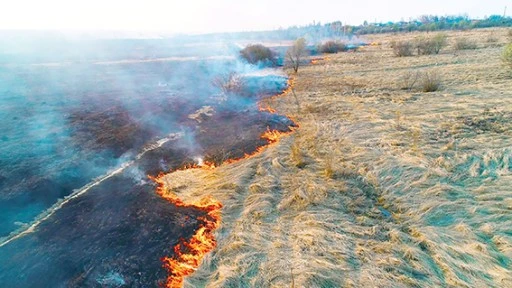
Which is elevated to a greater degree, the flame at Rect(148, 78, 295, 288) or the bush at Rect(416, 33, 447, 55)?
the bush at Rect(416, 33, 447, 55)

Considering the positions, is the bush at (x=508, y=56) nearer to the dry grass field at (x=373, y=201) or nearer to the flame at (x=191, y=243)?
the dry grass field at (x=373, y=201)

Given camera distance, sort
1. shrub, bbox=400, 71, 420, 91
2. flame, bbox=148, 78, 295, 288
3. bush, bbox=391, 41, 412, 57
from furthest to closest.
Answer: bush, bbox=391, 41, 412, 57, shrub, bbox=400, 71, 420, 91, flame, bbox=148, 78, 295, 288

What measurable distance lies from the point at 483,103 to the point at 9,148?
793 inches

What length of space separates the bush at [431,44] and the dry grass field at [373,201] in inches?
787

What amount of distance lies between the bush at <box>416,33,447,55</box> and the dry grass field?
20.0 metres

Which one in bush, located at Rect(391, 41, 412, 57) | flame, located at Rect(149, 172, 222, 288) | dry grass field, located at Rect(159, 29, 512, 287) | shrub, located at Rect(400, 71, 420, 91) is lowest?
flame, located at Rect(149, 172, 222, 288)

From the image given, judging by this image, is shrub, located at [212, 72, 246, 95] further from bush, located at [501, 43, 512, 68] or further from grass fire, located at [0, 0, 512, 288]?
bush, located at [501, 43, 512, 68]

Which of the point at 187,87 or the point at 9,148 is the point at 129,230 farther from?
the point at 187,87

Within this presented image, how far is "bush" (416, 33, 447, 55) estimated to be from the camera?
32.3 meters

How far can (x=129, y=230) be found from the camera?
791 centimetres

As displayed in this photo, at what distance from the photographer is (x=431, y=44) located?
107ft

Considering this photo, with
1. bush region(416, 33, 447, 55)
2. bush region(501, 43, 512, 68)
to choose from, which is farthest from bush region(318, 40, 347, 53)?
bush region(501, 43, 512, 68)

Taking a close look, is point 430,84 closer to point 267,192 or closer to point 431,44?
point 267,192

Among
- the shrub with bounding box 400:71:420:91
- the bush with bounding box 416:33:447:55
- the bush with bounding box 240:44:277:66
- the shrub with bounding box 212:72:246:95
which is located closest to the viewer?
the shrub with bounding box 400:71:420:91
